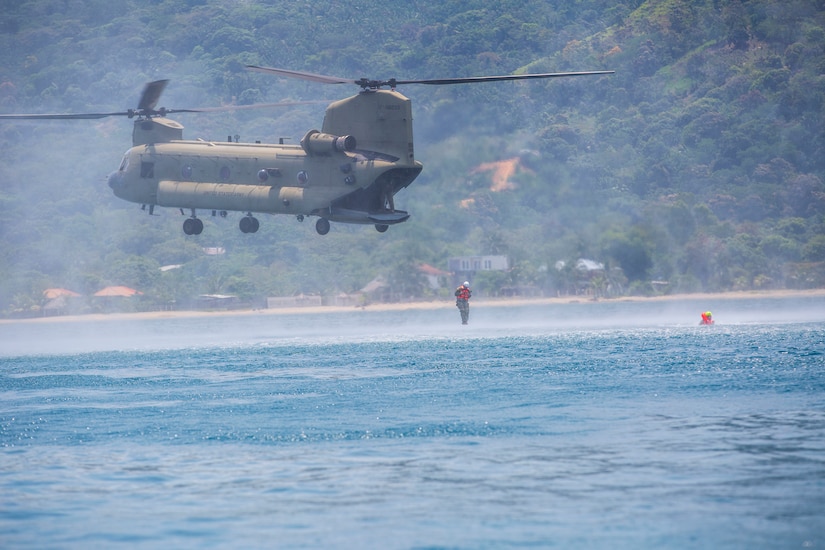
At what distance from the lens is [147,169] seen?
48625 mm

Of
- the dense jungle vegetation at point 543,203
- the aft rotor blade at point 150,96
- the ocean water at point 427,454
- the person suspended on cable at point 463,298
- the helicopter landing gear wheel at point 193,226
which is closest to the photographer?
the ocean water at point 427,454

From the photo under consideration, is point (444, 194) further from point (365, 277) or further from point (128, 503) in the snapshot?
point (128, 503)

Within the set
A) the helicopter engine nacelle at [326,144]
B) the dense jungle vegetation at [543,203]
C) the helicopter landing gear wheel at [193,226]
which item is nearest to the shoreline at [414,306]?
the dense jungle vegetation at [543,203]

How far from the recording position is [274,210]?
45.7m

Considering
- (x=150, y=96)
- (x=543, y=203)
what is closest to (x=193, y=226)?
(x=150, y=96)

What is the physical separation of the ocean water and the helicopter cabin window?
27.2ft

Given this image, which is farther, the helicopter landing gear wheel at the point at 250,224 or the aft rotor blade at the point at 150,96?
the aft rotor blade at the point at 150,96

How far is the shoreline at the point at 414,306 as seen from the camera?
140 metres

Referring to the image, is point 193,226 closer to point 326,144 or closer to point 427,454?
point 326,144

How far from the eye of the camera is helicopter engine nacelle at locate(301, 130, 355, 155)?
4419cm

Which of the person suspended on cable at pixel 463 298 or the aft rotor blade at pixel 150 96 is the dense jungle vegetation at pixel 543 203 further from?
the aft rotor blade at pixel 150 96

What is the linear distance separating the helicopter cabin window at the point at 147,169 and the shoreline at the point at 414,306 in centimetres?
9565

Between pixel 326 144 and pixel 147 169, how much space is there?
8802mm

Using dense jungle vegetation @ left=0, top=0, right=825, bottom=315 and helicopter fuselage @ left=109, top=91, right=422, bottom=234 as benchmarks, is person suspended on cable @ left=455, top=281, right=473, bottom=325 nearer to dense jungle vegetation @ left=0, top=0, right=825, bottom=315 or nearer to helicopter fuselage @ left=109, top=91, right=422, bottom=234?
helicopter fuselage @ left=109, top=91, right=422, bottom=234
